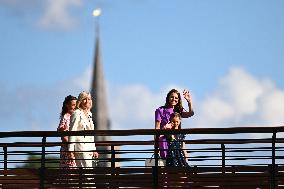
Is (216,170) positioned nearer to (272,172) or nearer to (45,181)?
(272,172)

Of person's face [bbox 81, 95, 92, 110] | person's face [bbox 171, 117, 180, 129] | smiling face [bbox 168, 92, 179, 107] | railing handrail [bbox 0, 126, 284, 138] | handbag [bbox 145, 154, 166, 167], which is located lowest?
handbag [bbox 145, 154, 166, 167]

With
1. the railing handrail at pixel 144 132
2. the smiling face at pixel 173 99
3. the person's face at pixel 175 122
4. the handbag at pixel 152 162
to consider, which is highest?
the smiling face at pixel 173 99

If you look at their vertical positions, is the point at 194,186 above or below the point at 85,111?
below

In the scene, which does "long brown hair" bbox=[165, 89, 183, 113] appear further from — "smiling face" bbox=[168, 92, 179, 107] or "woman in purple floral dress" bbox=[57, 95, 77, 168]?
"woman in purple floral dress" bbox=[57, 95, 77, 168]

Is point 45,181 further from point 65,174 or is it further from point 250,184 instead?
point 250,184

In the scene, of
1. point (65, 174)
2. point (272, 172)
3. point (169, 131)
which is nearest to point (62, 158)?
point (65, 174)

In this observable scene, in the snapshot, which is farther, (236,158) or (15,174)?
(15,174)

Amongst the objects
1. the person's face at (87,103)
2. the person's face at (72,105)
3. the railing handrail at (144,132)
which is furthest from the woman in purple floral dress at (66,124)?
the railing handrail at (144,132)

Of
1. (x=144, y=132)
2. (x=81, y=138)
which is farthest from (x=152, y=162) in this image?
(x=81, y=138)

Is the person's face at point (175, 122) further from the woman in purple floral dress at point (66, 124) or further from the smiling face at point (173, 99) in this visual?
the woman in purple floral dress at point (66, 124)

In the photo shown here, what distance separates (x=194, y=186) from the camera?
2108 cm

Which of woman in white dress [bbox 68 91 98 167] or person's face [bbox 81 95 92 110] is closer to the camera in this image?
person's face [bbox 81 95 92 110]

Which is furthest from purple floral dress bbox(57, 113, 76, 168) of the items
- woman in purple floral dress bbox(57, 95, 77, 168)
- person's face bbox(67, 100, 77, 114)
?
person's face bbox(67, 100, 77, 114)

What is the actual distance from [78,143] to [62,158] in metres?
0.42
